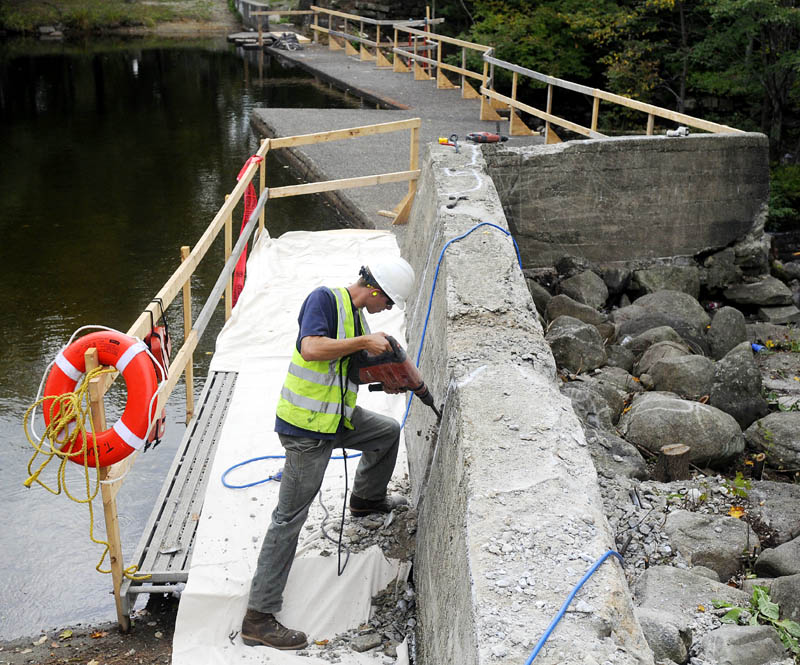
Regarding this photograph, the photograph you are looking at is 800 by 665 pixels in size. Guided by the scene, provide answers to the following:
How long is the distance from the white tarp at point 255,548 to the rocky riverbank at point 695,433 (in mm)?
1578

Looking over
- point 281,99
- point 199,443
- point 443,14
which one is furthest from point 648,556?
point 443,14

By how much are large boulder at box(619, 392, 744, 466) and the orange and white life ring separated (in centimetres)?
423

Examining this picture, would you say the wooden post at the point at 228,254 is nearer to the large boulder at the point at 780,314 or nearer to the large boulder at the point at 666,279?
the large boulder at the point at 666,279

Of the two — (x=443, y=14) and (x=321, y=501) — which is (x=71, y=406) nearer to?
(x=321, y=501)

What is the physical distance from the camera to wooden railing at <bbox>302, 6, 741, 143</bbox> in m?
12.5

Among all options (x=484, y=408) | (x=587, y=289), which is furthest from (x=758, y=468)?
(x=587, y=289)

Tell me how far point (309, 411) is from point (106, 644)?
1897 mm

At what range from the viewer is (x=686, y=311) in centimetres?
1078

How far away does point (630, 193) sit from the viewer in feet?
37.5

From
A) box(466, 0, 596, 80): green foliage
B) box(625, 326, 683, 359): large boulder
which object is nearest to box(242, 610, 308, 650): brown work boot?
box(625, 326, 683, 359): large boulder

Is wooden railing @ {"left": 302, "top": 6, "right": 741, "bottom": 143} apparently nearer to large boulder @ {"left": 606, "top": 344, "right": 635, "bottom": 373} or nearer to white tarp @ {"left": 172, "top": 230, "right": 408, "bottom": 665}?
large boulder @ {"left": 606, "top": 344, "right": 635, "bottom": 373}

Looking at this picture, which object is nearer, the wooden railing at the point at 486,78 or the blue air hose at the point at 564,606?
the blue air hose at the point at 564,606

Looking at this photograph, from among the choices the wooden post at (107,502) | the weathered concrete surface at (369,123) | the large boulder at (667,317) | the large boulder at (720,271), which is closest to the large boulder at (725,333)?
the large boulder at (667,317)

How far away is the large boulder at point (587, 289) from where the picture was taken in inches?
436
